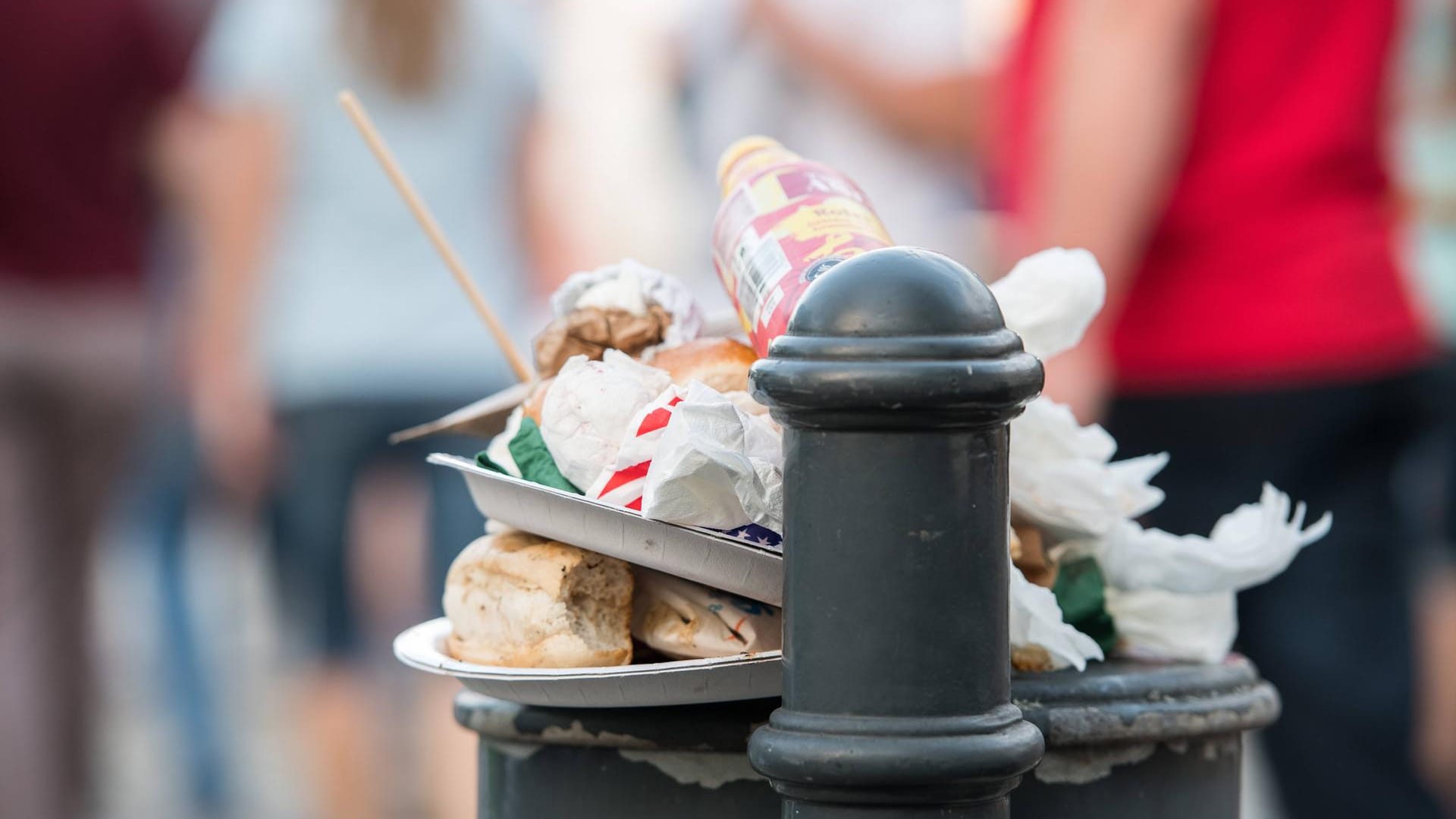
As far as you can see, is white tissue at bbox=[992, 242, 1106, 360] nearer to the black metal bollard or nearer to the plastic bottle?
the plastic bottle

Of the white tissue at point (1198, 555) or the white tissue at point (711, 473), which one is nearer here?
the white tissue at point (711, 473)

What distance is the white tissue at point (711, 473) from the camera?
142cm

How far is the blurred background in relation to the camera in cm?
295

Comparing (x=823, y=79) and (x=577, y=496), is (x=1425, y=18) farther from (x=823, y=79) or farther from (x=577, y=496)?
(x=577, y=496)

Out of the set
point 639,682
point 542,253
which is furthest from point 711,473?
point 542,253

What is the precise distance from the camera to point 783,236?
159 centimetres

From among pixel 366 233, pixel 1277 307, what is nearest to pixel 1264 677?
pixel 1277 307

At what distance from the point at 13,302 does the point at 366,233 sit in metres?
0.94

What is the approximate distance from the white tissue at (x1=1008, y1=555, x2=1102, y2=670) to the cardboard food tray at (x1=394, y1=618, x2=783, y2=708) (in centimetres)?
24

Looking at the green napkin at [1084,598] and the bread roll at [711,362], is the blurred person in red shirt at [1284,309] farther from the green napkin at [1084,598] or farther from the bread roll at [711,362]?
the bread roll at [711,362]

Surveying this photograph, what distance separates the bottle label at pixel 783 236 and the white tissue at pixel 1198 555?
384 millimetres

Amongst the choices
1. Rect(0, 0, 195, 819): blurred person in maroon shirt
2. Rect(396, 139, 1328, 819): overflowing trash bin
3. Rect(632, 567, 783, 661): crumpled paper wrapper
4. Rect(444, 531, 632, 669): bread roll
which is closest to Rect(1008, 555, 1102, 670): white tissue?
Rect(396, 139, 1328, 819): overflowing trash bin

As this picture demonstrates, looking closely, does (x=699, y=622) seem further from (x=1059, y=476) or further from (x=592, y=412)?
(x=1059, y=476)

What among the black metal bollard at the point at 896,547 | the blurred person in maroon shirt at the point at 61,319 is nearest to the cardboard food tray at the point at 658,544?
the black metal bollard at the point at 896,547
